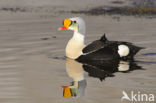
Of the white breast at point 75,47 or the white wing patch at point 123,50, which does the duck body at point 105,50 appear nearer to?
the white wing patch at point 123,50

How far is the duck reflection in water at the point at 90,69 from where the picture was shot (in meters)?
9.63

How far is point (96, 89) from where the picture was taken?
31.2ft

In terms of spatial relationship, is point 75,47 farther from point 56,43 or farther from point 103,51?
point 56,43

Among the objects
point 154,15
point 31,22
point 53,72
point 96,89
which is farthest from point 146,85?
point 154,15

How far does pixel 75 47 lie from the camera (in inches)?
492

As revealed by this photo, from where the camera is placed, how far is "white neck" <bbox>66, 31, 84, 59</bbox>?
1234cm

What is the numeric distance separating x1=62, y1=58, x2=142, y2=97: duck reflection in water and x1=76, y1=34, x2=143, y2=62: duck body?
0.13 meters

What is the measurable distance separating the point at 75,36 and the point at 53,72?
82.3 inches

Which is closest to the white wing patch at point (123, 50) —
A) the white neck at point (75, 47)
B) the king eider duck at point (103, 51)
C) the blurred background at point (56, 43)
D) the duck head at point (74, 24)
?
the king eider duck at point (103, 51)

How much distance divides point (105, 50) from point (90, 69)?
897mm

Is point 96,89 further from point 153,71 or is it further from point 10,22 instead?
point 10,22

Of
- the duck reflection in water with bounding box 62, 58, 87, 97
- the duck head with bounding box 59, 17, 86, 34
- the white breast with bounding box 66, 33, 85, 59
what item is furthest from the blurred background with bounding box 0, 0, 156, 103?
the duck head with bounding box 59, 17, 86, 34

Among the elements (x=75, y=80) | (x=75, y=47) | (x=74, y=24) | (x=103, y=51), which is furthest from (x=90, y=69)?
(x=74, y=24)

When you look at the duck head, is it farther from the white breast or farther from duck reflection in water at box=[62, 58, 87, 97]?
duck reflection in water at box=[62, 58, 87, 97]
